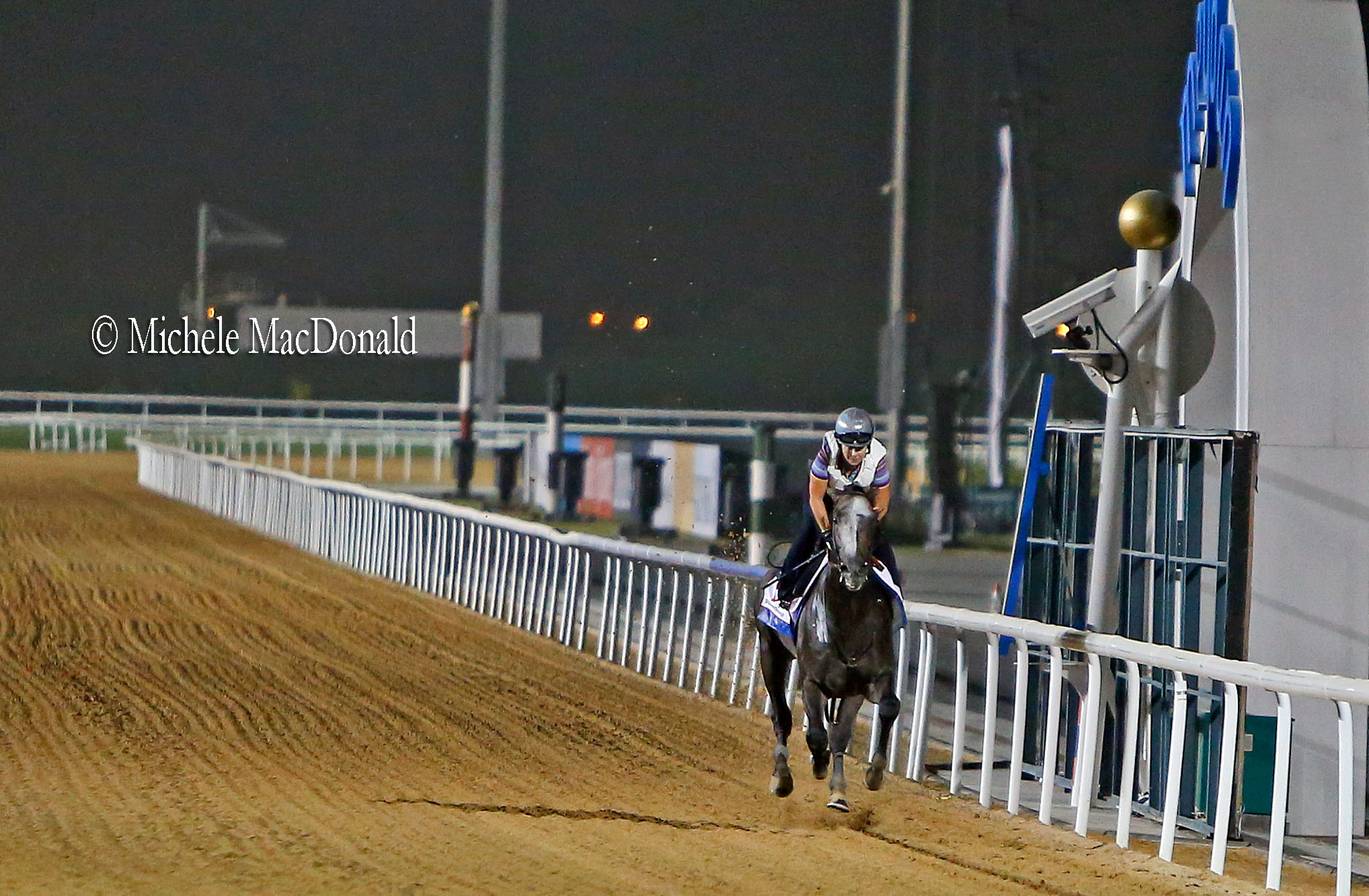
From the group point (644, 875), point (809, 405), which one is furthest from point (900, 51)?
point (809, 405)

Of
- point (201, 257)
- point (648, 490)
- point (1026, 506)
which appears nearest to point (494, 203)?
point (648, 490)

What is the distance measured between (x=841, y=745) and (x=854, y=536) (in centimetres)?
96

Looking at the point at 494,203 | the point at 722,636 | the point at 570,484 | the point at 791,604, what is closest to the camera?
the point at 791,604

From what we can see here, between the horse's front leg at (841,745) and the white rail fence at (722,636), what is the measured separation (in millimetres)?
672

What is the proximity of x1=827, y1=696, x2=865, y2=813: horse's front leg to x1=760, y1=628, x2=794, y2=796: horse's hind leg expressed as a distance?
215 mm

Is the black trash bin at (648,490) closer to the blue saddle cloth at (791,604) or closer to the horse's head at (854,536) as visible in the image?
the blue saddle cloth at (791,604)

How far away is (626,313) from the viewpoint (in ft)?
66.0

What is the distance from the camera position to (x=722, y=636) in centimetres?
1012

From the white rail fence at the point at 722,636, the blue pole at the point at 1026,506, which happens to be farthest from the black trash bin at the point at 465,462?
the blue pole at the point at 1026,506

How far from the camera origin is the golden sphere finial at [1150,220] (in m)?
7.35

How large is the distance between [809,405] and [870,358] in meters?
3.60

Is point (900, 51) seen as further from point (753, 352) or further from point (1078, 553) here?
point (753, 352)

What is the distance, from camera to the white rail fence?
6.24 m

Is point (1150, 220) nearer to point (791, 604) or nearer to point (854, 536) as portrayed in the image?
point (854, 536)
